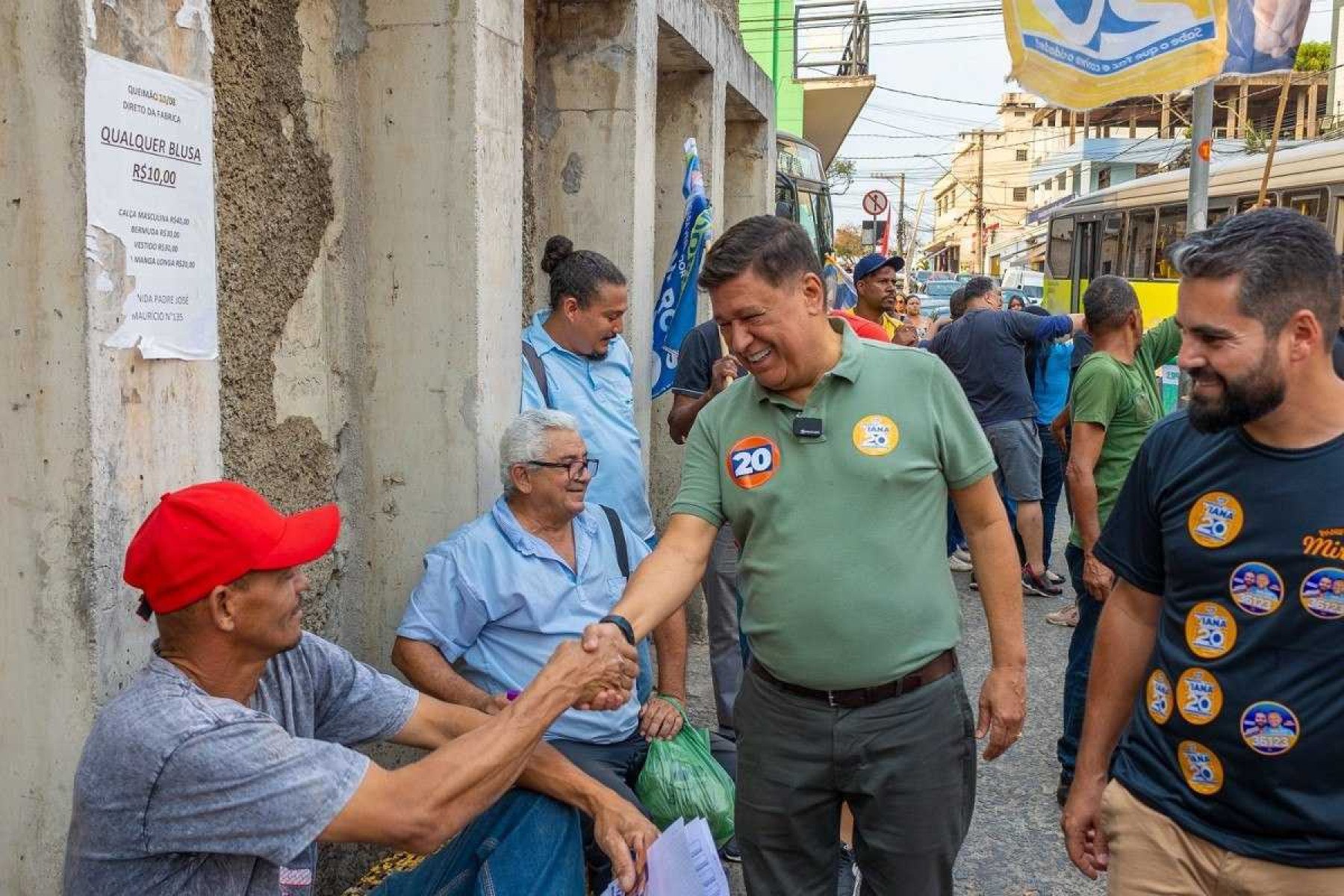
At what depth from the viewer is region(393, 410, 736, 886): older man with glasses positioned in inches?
128

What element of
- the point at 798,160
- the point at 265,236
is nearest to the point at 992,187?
the point at 798,160

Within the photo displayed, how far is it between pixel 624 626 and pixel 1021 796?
8.63ft

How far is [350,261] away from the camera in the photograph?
380cm

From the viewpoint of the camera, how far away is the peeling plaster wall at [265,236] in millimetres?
3125

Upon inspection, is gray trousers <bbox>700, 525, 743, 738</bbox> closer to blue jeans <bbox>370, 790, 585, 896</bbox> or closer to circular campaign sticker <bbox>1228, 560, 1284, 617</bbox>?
blue jeans <bbox>370, 790, 585, 896</bbox>

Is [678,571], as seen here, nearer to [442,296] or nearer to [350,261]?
[442,296]

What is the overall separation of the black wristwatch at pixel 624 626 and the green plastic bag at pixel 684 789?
31.4 inches

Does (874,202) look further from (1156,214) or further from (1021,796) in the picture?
(1021,796)

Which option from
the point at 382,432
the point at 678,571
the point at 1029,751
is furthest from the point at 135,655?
the point at 1029,751

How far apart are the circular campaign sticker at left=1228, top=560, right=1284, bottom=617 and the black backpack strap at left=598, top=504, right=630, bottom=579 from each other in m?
1.90

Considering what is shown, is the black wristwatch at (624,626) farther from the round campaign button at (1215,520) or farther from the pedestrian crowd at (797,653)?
the round campaign button at (1215,520)

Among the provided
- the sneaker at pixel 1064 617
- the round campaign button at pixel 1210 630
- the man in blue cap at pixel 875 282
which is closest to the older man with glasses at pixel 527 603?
the round campaign button at pixel 1210 630

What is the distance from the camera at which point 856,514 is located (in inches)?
97.7

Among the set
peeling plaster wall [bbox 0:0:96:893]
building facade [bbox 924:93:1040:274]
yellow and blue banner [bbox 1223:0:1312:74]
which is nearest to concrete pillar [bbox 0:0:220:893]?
peeling plaster wall [bbox 0:0:96:893]
